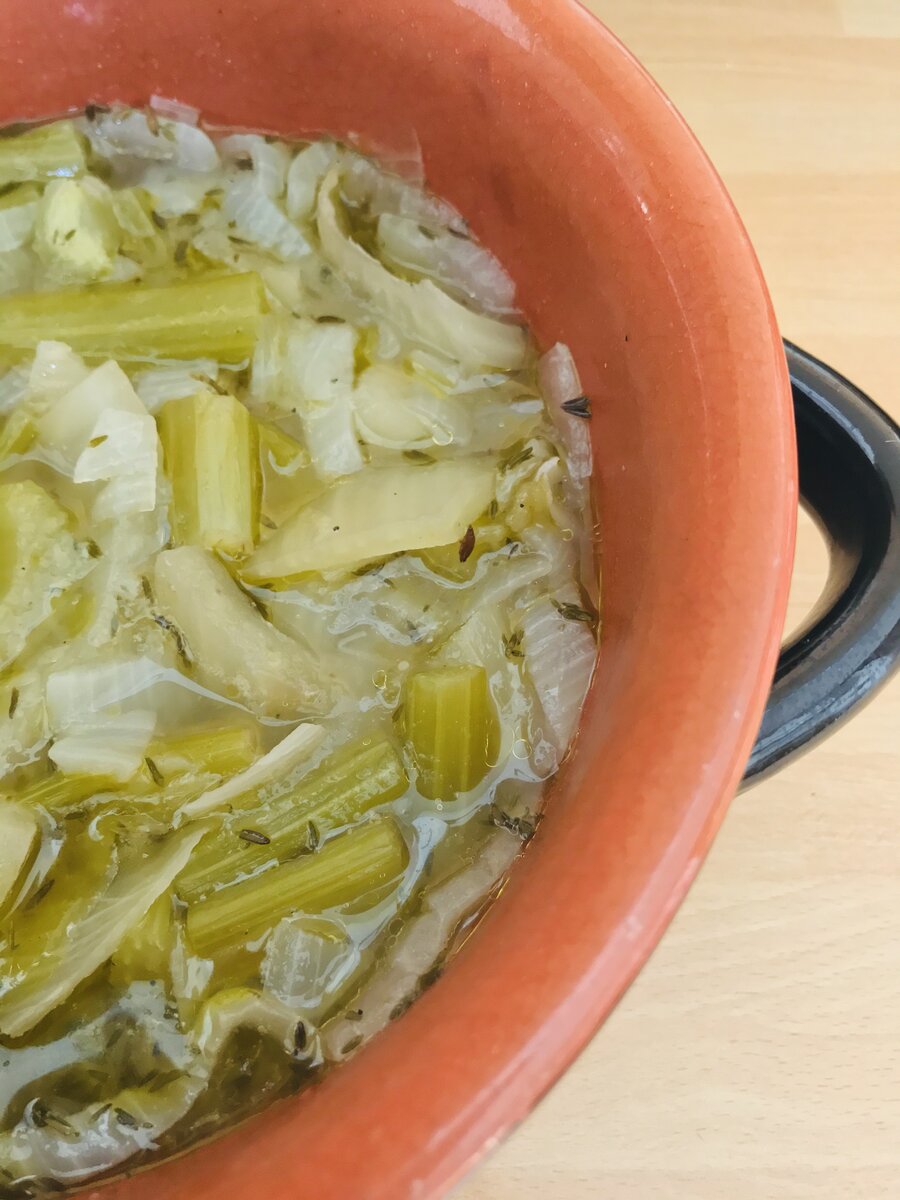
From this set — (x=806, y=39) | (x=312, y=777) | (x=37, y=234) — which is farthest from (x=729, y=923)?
(x=806, y=39)

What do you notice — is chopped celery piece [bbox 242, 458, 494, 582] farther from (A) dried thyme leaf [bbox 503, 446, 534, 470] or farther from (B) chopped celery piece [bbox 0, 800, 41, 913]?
(B) chopped celery piece [bbox 0, 800, 41, 913]

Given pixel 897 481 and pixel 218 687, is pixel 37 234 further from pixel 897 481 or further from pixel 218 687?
pixel 897 481

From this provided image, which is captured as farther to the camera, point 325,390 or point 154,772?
point 325,390

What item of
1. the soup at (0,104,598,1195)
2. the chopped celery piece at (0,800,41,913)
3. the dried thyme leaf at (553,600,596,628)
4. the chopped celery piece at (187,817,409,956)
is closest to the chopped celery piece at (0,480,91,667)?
the soup at (0,104,598,1195)

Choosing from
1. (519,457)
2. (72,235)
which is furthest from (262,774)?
(72,235)

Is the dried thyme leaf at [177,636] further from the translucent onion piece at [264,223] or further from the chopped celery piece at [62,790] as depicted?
the translucent onion piece at [264,223]


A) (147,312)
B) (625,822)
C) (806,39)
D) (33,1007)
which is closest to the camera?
(625,822)

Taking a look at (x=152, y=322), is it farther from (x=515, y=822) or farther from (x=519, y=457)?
(x=515, y=822)
